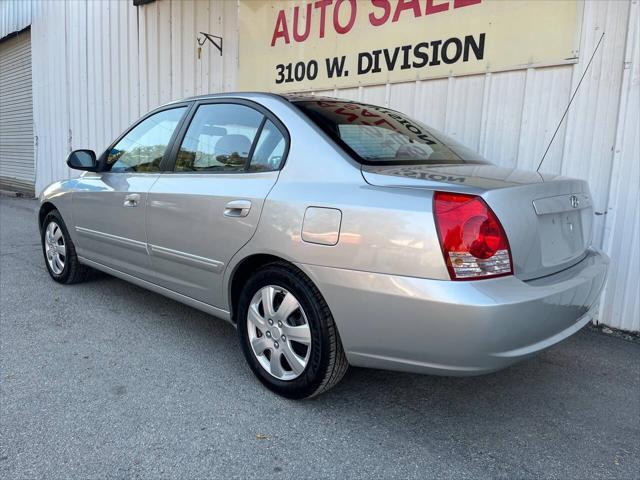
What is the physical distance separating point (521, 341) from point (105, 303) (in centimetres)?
344

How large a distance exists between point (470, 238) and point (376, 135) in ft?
3.36

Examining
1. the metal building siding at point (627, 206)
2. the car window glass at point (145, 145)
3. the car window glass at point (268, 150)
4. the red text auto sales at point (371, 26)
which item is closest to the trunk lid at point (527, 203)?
the car window glass at point (268, 150)

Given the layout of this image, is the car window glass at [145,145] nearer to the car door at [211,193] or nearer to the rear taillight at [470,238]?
the car door at [211,193]

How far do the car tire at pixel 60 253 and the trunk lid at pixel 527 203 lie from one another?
3.35 m

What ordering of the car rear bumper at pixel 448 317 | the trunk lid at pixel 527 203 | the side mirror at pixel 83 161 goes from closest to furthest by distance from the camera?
the car rear bumper at pixel 448 317, the trunk lid at pixel 527 203, the side mirror at pixel 83 161

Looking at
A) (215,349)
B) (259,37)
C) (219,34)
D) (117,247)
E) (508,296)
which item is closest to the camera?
(508,296)

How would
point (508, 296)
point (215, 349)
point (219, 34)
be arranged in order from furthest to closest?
point (219, 34) → point (215, 349) → point (508, 296)

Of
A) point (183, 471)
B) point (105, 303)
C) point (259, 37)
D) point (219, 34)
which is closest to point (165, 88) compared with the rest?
point (219, 34)

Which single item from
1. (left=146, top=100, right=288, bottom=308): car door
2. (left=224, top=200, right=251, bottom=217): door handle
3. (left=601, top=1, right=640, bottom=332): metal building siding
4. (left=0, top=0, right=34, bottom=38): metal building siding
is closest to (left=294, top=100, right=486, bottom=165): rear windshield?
(left=146, top=100, right=288, bottom=308): car door

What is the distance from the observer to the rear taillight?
6.73ft

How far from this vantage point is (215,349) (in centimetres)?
343

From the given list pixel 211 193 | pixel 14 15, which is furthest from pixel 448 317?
pixel 14 15

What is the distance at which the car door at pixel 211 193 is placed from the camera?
2.82 m

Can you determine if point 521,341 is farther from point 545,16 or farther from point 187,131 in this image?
point 545,16
